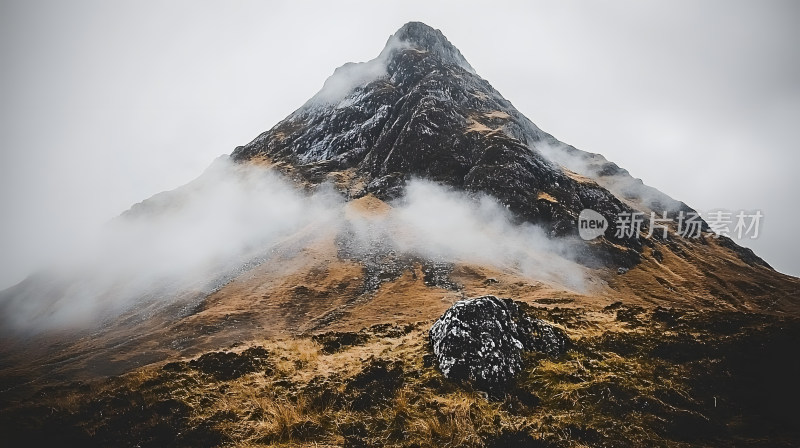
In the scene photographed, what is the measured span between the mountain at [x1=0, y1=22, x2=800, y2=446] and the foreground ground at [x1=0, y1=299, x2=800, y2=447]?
4.4 inches

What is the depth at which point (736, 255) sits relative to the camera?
365ft

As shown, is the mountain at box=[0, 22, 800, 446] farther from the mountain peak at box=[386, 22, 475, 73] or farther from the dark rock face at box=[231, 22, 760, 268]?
the mountain peak at box=[386, 22, 475, 73]

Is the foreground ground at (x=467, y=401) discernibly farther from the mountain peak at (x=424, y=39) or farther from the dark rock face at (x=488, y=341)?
the mountain peak at (x=424, y=39)

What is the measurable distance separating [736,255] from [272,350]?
470 ft

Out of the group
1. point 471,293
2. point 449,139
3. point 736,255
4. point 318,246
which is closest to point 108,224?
point 318,246

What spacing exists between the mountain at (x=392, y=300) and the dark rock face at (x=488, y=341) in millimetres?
652

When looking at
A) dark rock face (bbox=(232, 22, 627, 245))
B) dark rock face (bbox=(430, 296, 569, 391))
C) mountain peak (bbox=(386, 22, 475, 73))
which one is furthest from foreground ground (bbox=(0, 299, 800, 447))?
mountain peak (bbox=(386, 22, 475, 73))

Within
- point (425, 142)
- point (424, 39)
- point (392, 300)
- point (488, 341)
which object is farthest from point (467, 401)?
point (424, 39)

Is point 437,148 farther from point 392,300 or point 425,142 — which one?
point 392,300

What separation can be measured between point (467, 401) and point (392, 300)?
3808 cm

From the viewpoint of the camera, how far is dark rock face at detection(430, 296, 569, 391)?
55.6 feet

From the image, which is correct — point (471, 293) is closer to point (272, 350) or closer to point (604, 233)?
point (272, 350)

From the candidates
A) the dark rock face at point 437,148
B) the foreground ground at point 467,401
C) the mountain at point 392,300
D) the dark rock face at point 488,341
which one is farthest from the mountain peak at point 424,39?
the foreground ground at point 467,401

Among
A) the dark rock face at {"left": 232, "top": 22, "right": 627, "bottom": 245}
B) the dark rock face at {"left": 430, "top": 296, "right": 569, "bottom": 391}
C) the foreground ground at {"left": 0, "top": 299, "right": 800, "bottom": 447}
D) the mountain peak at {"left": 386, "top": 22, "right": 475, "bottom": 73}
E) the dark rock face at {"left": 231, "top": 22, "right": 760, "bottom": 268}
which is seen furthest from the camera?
the mountain peak at {"left": 386, "top": 22, "right": 475, "bottom": 73}
